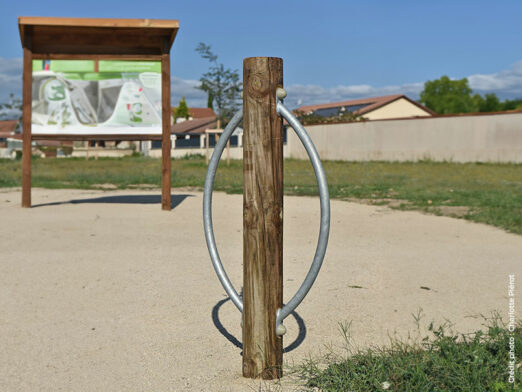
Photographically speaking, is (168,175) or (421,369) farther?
(168,175)

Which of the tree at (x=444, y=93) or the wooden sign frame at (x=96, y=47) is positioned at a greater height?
the tree at (x=444, y=93)

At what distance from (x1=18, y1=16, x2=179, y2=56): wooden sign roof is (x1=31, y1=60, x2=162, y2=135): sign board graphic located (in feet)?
0.69

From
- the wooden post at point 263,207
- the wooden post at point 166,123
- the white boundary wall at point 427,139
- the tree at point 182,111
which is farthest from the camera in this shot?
the tree at point 182,111

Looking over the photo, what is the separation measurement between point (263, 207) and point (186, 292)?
1836 mm

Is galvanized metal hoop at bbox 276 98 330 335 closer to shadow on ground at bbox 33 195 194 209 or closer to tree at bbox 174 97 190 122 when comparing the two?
shadow on ground at bbox 33 195 194 209

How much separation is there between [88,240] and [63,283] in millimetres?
1909

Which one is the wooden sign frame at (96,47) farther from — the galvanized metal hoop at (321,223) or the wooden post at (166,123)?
the galvanized metal hoop at (321,223)

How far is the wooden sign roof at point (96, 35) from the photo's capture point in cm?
856

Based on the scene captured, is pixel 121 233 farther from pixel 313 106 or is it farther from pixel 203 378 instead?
pixel 313 106

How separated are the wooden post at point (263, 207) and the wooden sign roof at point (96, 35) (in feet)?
20.4

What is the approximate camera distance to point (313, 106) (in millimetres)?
52312

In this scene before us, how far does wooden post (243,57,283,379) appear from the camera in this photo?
2.65 m

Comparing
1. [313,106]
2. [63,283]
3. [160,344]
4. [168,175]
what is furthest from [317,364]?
[313,106]

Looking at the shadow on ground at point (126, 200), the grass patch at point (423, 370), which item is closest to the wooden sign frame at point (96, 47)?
the shadow on ground at point (126, 200)
